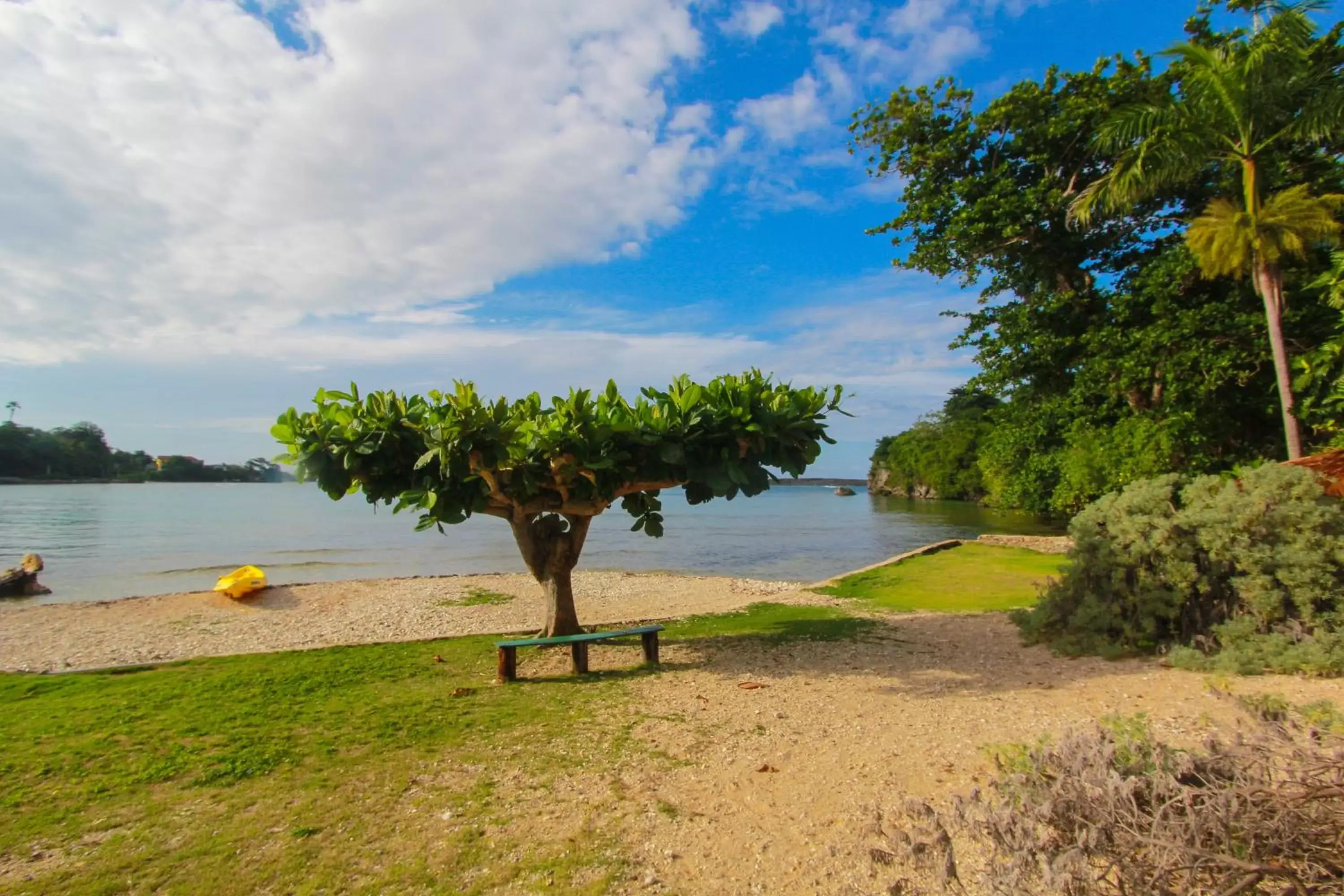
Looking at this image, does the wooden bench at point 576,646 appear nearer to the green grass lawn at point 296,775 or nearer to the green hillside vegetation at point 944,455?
the green grass lawn at point 296,775

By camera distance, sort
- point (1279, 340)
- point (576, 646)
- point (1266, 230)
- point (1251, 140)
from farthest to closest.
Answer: point (1251, 140) → point (1279, 340) → point (1266, 230) → point (576, 646)

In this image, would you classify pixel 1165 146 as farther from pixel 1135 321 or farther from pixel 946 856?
pixel 946 856

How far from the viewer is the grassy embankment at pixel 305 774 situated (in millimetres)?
3232

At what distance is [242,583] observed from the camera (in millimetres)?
14461

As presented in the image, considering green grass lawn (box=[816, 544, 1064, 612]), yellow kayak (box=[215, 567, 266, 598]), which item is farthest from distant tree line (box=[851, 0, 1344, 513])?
yellow kayak (box=[215, 567, 266, 598])

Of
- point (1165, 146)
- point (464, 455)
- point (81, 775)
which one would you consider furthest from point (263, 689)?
point (1165, 146)

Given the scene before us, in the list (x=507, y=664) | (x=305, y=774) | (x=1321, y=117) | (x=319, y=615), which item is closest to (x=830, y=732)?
(x=507, y=664)

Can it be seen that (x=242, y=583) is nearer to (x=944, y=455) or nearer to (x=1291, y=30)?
(x=1291, y=30)

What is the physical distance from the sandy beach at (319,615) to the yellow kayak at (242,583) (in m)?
0.17

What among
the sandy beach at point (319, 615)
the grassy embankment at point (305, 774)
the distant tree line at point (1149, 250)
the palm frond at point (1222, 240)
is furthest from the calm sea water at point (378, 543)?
the grassy embankment at point (305, 774)

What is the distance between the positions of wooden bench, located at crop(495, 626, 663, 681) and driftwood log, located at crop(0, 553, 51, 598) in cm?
1659

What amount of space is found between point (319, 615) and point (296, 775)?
9.59m

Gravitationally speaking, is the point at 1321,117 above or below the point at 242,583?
above

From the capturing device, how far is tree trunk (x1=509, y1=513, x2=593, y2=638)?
7992mm
